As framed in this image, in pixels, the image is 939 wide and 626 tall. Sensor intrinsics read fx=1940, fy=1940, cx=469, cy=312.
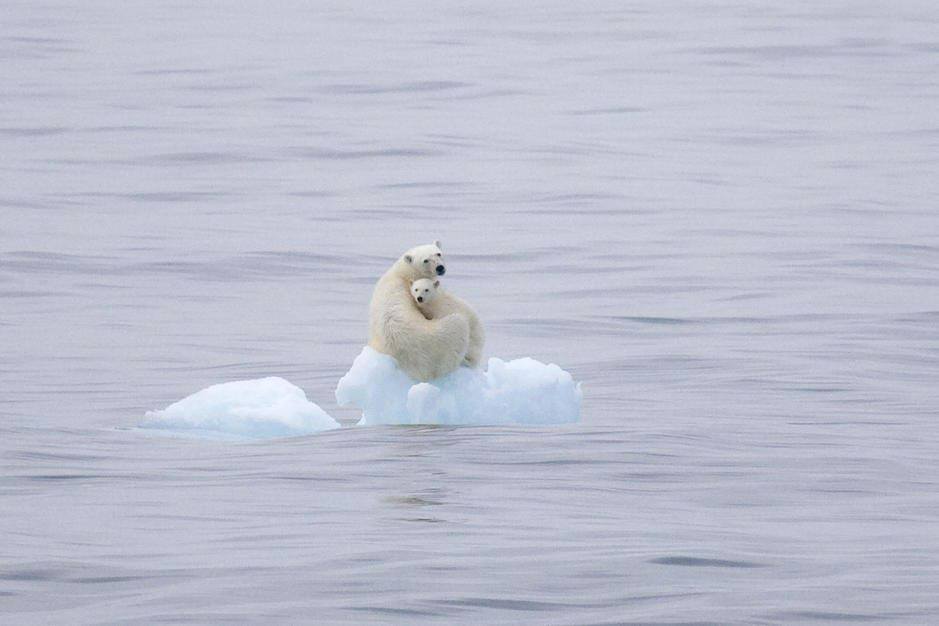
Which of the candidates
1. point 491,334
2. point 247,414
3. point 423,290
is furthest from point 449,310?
point 491,334

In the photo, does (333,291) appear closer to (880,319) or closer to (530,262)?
(530,262)

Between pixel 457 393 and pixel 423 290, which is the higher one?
pixel 423 290

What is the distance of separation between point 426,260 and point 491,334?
7207 millimetres

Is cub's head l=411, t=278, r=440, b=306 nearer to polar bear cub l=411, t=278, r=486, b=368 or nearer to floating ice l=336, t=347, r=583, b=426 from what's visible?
polar bear cub l=411, t=278, r=486, b=368

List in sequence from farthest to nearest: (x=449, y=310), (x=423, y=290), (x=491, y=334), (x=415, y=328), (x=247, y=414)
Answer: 1. (x=491, y=334)
2. (x=247, y=414)
3. (x=449, y=310)
4. (x=423, y=290)
5. (x=415, y=328)

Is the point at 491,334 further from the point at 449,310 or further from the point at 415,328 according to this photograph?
the point at 415,328

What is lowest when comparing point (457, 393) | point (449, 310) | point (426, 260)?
point (457, 393)

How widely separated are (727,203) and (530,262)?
763 cm

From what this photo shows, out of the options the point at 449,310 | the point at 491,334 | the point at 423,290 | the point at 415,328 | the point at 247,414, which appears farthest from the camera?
the point at 491,334

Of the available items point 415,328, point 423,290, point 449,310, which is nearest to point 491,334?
point 449,310

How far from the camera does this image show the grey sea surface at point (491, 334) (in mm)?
9023

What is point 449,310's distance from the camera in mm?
11750

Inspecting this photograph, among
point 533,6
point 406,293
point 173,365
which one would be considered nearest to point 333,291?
point 173,365

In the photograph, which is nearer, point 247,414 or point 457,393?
point 457,393
